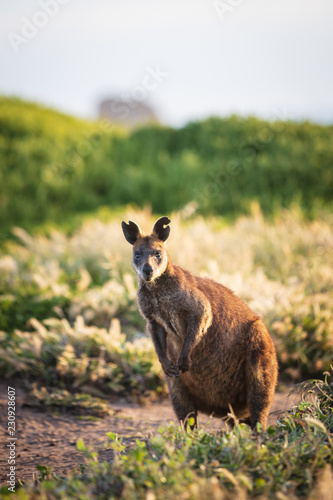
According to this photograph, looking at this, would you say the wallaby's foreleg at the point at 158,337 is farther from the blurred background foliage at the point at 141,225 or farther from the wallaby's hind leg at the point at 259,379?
the blurred background foliage at the point at 141,225

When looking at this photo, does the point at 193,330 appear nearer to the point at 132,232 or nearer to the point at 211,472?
the point at 132,232

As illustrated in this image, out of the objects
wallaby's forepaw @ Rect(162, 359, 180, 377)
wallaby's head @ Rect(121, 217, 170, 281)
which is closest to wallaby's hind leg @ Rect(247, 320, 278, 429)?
wallaby's forepaw @ Rect(162, 359, 180, 377)

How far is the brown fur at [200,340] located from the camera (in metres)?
3.62

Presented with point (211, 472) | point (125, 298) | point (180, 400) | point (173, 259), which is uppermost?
point (173, 259)

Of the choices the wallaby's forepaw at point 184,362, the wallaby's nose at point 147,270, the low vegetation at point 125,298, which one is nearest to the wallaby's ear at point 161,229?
the wallaby's nose at point 147,270

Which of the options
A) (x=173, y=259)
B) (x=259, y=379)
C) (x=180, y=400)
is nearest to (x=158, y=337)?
(x=180, y=400)

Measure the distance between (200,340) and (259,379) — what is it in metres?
0.53

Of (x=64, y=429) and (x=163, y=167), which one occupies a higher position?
(x=163, y=167)

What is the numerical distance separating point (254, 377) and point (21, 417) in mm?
2520

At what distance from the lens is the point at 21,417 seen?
490cm

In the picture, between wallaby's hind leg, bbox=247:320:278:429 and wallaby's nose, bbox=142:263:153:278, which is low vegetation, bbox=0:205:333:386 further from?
wallaby's nose, bbox=142:263:153:278

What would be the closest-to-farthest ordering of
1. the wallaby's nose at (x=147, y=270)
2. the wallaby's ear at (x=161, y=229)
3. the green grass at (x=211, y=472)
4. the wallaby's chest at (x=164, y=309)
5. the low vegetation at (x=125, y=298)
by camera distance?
the green grass at (x=211, y=472), the wallaby's nose at (x=147, y=270), the wallaby's chest at (x=164, y=309), the wallaby's ear at (x=161, y=229), the low vegetation at (x=125, y=298)

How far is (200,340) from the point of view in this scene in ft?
12.3

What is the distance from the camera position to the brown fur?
3.62 metres
